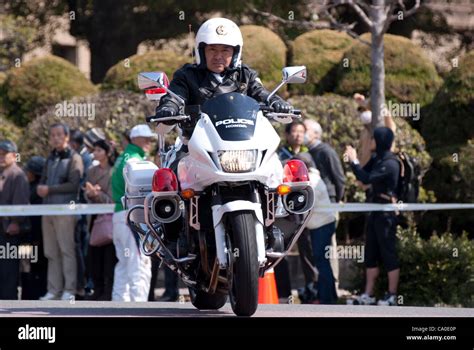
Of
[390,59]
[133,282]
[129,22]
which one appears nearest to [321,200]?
[133,282]

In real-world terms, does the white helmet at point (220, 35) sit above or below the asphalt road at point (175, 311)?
above

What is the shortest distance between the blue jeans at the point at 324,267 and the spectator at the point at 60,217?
2.56 meters

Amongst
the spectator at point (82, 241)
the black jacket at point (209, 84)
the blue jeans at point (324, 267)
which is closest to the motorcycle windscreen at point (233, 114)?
the black jacket at point (209, 84)

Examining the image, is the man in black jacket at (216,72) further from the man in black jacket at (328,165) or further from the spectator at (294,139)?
the man in black jacket at (328,165)

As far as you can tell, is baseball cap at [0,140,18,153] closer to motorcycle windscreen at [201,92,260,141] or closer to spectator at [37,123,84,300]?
spectator at [37,123,84,300]

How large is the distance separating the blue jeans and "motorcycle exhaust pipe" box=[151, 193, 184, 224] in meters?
4.66

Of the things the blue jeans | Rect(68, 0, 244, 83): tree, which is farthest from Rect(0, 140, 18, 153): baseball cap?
Rect(68, 0, 244, 83): tree

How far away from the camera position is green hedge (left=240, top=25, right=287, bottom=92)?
19000mm

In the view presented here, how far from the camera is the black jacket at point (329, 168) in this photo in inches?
538

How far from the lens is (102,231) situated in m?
13.6

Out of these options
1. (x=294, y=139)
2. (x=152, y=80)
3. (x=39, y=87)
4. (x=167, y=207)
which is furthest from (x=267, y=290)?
(x=39, y=87)
